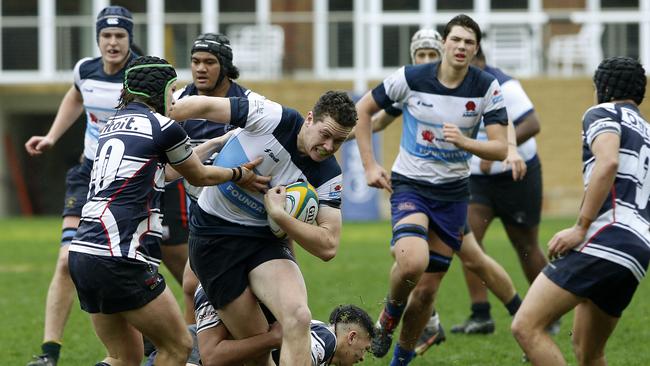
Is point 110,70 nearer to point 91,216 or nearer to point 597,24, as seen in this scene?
point 91,216

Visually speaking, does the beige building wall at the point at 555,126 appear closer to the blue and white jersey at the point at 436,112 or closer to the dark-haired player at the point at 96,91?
the dark-haired player at the point at 96,91

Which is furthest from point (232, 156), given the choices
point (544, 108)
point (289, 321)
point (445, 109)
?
point (544, 108)

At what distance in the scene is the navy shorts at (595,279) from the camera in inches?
228

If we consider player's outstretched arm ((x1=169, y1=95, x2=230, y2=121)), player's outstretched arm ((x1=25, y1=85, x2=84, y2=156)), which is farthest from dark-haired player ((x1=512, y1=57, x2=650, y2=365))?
player's outstretched arm ((x1=25, y1=85, x2=84, y2=156))

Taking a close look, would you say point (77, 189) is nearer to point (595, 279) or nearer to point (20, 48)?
point (595, 279)

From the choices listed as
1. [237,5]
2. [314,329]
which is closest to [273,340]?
[314,329]

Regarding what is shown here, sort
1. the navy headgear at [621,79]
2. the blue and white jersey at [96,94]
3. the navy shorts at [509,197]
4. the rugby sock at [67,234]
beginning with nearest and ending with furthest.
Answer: the navy headgear at [621,79], the rugby sock at [67,234], the blue and white jersey at [96,94], the navy shorts at [509,197]

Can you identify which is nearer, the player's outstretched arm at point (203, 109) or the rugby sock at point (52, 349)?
the player's outstretched arm at point (203, 109)

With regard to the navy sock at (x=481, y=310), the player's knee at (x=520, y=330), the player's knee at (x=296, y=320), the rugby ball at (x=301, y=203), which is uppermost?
the rugby ball at (x=301, y=203)

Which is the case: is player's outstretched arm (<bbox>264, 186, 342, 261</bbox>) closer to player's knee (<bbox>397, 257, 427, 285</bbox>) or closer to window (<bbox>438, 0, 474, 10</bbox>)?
player's knee (<bbox>397, 257, 427, 285</bbox>)

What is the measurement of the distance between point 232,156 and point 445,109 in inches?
77.8

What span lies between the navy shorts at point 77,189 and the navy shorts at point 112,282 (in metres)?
2.33

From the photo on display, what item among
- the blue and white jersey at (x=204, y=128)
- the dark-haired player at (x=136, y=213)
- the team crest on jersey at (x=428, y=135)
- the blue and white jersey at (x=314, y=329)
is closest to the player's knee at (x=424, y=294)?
the team crest on jersey at (x=428, y=135)

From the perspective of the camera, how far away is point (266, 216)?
6.18 metres
